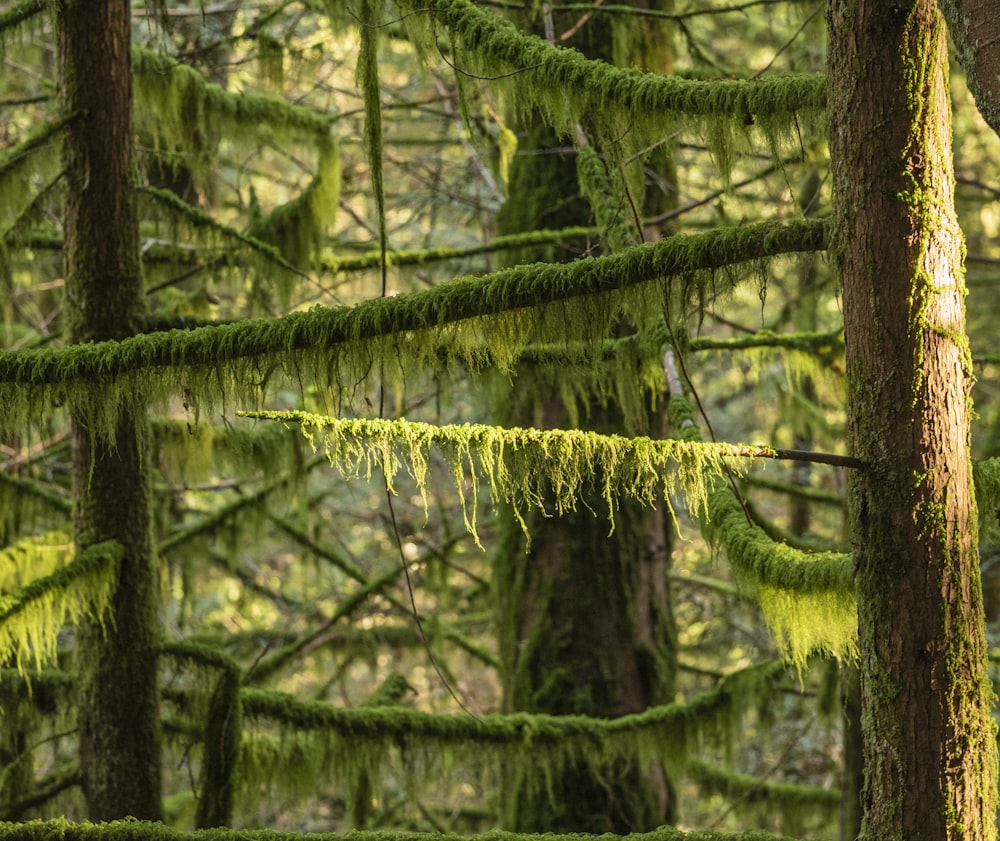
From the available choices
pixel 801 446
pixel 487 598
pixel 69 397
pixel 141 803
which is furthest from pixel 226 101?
pixel 801 446

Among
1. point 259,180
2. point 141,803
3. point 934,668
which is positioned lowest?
point 141,803

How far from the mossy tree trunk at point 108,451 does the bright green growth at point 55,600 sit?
178 mm

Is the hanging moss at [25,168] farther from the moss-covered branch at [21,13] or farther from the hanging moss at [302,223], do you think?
the hanging moss at [302,223]

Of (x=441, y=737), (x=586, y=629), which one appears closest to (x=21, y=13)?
(x=441, y=737)

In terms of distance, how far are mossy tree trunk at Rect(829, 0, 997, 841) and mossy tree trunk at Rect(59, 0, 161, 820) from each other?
122 inches

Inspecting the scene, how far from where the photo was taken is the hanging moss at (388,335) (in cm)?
271

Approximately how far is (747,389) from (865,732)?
10409 mm

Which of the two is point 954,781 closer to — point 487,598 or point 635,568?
point 635,568

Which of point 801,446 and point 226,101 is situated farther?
point 801,446

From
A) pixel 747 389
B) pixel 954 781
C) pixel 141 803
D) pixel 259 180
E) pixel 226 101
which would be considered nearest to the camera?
pixel 954 781

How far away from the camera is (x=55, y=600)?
4.03 meters

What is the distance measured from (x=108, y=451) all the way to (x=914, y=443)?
328 centimetres

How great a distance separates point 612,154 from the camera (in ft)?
10.5

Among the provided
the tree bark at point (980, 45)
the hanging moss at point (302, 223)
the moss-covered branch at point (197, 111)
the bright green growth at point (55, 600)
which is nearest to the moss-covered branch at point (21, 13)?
the moss-covered branch at point (197, 111)
